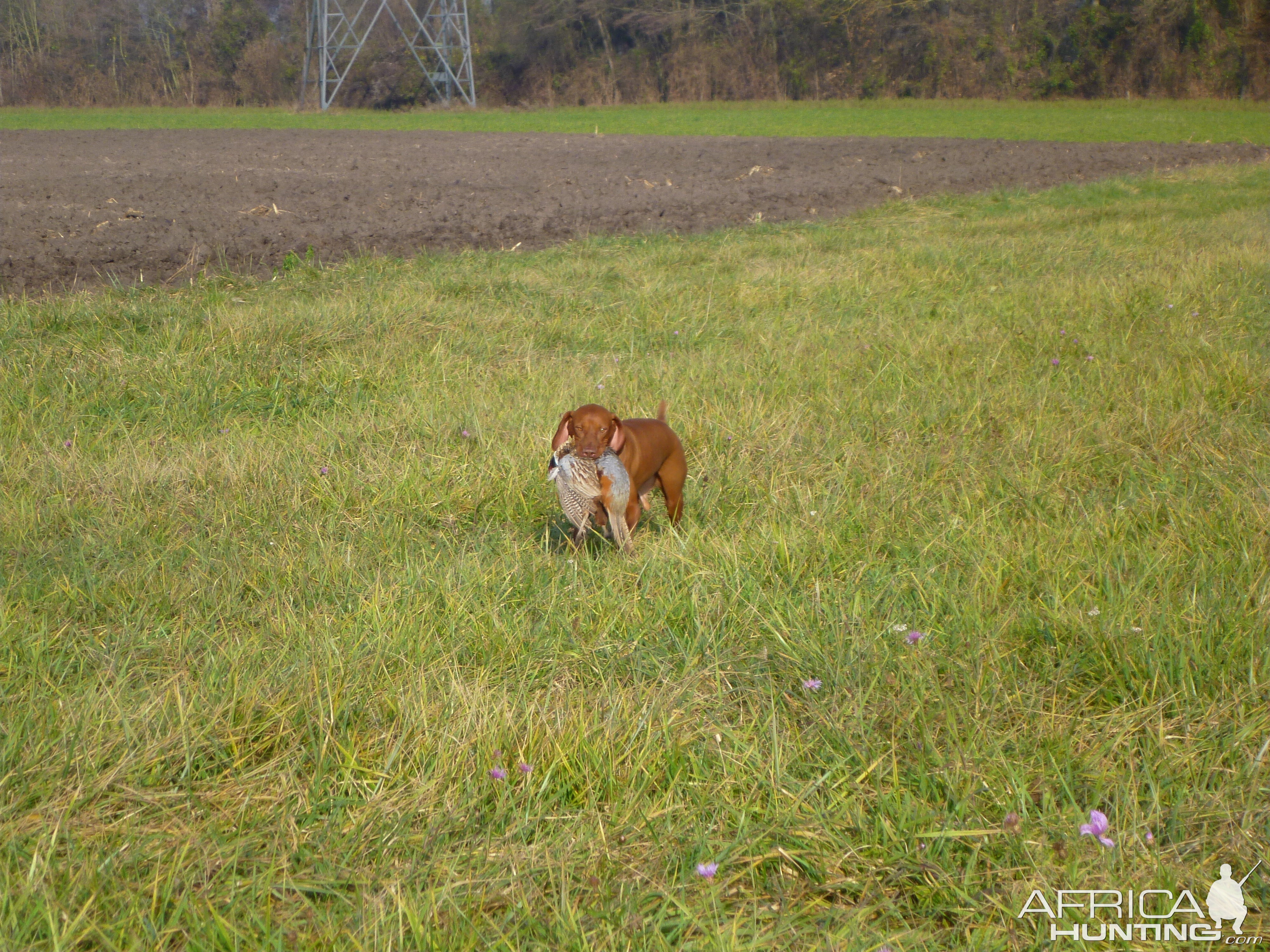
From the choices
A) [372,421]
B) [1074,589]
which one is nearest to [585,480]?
[1074,589]

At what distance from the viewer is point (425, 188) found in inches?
580

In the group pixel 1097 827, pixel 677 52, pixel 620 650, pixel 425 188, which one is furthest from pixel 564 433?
pixel 677 52

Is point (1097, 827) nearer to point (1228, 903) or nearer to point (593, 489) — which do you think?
point (1228, 903)

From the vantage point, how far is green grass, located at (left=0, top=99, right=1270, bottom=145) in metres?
26.3

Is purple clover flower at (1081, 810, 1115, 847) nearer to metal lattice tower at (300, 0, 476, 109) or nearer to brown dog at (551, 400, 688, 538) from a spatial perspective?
brown dog at (551, 400, 688, 538)

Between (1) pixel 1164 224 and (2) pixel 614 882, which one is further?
(1) pixel 1164 224

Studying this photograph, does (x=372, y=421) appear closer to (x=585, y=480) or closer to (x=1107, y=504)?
(x=585, y=480)

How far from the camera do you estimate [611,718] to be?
6.35ft

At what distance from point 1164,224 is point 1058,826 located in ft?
31.0

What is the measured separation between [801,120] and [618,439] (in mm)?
32694

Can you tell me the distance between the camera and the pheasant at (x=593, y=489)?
8.70 ft

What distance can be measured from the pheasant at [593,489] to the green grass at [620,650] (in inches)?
4.3
